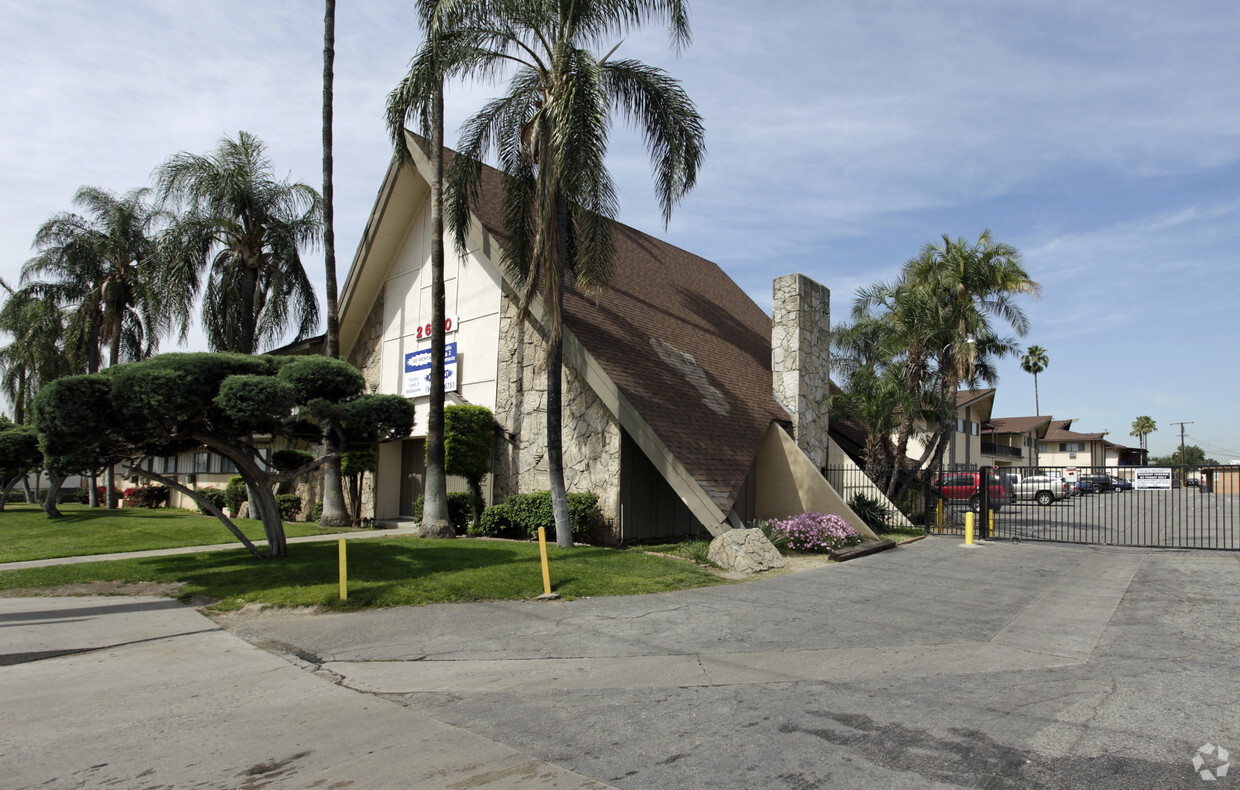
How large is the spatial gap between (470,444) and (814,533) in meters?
7.69

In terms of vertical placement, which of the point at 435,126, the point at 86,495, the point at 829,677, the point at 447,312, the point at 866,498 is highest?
the point at 435,126

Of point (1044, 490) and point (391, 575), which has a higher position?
point (391, 575)

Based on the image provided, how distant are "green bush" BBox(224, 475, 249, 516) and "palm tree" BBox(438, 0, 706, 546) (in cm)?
1256

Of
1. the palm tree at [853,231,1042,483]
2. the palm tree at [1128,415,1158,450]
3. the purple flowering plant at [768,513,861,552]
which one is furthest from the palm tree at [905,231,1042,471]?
the palm tree at [1128,415,1158,450]

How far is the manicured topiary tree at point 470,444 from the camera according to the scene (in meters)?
16.2

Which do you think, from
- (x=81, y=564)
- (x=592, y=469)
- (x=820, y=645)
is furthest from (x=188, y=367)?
(x=820, y=645)

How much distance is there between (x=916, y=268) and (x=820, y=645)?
64.8ft

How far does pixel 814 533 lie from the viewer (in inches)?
553

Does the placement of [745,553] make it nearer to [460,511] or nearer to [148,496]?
[460,511]

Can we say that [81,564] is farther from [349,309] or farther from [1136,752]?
[1136,752]

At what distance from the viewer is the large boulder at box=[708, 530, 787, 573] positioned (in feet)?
40.1

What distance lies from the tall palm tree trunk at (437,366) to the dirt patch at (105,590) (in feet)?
18.1

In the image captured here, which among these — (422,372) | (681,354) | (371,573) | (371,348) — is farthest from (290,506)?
(681,354)
